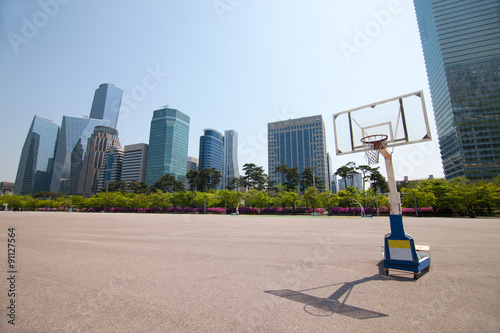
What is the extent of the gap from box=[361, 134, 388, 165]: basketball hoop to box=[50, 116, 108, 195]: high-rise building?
19148 centimetres

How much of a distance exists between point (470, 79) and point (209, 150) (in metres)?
161

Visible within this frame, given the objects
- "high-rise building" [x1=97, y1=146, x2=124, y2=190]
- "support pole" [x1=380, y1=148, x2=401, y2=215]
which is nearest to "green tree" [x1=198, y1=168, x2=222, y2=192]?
"support pole" [x1=380, y1=148, x2=401, y2=215]

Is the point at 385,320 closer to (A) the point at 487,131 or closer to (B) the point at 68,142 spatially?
(A) the point at 487,131

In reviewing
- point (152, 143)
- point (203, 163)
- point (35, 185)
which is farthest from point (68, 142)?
point (203, 163)

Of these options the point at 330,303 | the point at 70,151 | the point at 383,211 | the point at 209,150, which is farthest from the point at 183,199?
the point at 70,151

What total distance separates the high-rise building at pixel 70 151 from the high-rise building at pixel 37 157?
15.6ft

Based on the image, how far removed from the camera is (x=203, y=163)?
181250mm

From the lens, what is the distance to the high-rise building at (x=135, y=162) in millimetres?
152125

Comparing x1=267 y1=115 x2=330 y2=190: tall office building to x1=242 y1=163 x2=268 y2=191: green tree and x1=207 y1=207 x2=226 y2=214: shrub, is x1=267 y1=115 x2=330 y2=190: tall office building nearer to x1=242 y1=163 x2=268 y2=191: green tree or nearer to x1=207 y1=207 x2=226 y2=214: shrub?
x1=242 y1=163 x2=268 y2=191: green tree

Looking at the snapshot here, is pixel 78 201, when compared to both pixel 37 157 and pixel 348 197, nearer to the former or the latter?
pixel 348 197

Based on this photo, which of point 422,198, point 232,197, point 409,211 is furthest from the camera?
point 232,197

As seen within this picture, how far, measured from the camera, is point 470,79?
94312 millimetres

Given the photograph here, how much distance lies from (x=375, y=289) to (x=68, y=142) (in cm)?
19678

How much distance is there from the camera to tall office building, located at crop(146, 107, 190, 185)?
14738cm
